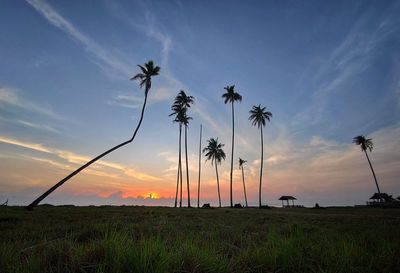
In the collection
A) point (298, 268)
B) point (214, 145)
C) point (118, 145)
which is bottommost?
point (298, 268)

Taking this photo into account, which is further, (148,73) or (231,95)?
(231,95)

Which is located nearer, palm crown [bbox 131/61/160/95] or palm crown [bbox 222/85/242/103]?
palm crown [bbox 131/61/160/95]

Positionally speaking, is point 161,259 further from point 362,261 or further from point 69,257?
point 362,261

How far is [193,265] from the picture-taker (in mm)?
2283

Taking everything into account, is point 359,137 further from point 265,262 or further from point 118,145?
point 265,262

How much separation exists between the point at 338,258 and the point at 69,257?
292 cm

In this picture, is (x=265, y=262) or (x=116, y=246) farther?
(x=265, y=262)

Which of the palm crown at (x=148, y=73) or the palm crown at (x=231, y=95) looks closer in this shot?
the palm crown at (x=148, y=73)

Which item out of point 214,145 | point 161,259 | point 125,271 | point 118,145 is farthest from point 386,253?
point 214,145

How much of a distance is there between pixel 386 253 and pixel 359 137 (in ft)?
213

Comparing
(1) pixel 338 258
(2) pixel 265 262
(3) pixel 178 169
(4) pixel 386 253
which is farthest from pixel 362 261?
(3) pixel 178 169

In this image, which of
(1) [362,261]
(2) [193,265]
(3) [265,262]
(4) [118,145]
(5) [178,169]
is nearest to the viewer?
(2) [193,265]

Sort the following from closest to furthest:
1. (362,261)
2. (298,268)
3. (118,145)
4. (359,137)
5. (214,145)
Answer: (298,268), (362,261), (118,145), (359,137), (214,145)

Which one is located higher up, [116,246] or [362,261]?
[116,246]
